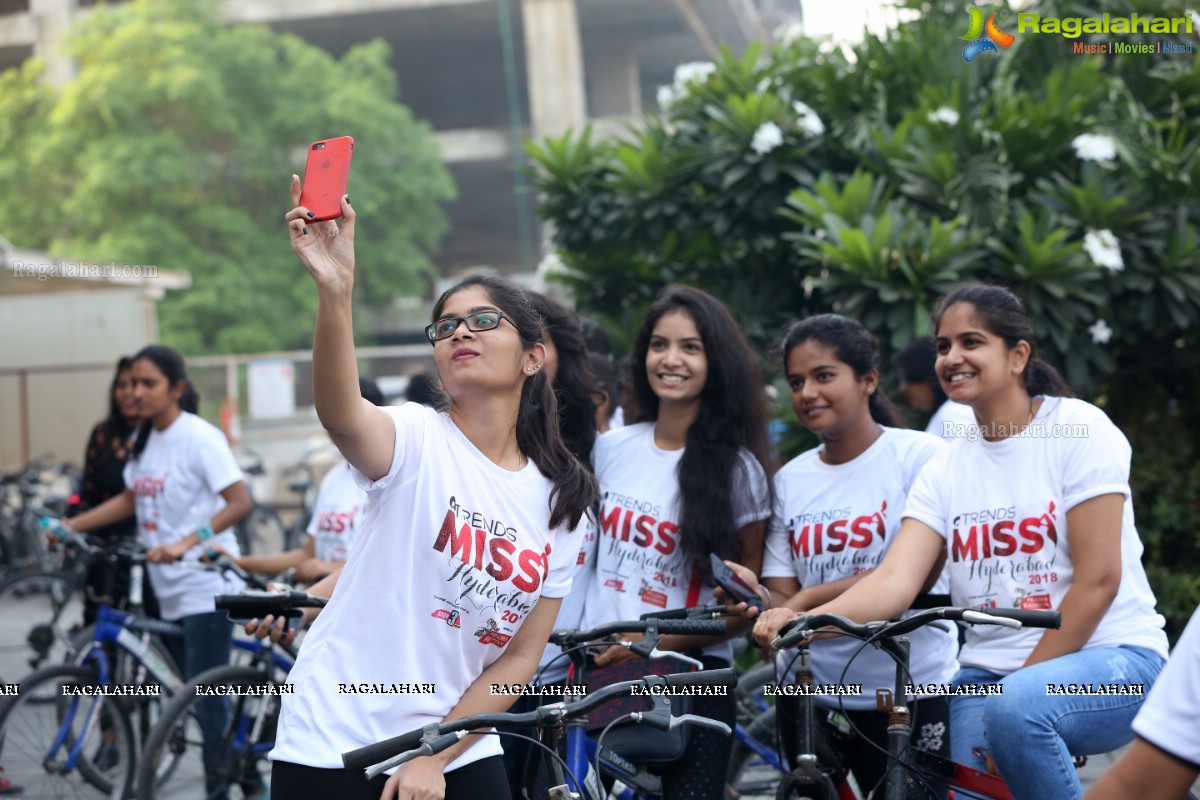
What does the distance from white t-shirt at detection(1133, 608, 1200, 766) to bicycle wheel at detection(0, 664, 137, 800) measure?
483 cm

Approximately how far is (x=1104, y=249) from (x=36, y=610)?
740 centimetres

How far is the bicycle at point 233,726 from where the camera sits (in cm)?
470

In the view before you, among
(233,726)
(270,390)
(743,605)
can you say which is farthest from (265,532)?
(743,605)

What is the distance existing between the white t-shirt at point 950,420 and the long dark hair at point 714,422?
111 centimetres

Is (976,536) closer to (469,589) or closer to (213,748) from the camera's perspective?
(469,589)

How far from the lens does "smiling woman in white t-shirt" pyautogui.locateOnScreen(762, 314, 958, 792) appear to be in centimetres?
361

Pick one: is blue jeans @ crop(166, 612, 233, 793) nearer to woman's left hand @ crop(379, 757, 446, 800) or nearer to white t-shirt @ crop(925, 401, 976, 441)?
white t-shirt @ crop(925, 401, 976, 441)

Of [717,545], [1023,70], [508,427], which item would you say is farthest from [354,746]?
[1023,70]

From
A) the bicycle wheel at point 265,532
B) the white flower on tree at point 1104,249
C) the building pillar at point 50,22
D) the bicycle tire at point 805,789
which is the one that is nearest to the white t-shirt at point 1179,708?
the bicycle tire at point 805,789

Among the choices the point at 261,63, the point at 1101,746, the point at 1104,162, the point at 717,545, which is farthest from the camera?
the point at 261,63

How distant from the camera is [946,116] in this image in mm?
6445

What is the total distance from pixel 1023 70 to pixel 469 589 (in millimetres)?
5973

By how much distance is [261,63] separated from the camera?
30.7m

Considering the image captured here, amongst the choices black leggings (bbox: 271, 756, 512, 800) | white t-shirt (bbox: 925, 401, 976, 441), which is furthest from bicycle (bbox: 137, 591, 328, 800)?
white t-shirt (bbox: 925, 401, 976, 441)
